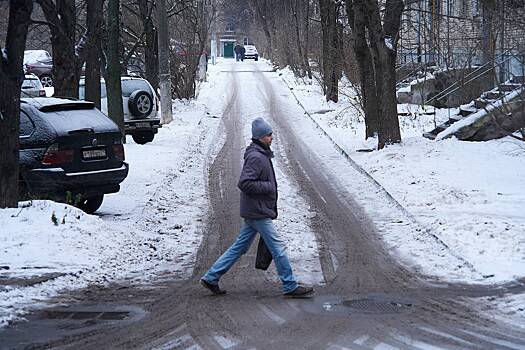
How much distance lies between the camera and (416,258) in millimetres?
9789

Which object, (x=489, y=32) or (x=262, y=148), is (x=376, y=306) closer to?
(x=262, y=148)

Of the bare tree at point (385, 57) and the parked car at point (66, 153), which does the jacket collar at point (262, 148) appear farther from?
the bare tree at point (385, 57)

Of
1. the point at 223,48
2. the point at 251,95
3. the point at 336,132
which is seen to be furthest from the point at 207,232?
the point at 223,48

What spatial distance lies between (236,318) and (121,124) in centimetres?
1450

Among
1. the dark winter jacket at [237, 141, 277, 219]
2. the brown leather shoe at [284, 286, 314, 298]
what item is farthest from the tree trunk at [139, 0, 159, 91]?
the brown leather shoe at [284, 286, 314, 298]

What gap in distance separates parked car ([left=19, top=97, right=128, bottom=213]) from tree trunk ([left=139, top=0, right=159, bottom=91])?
17250mm

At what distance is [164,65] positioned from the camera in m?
27.1

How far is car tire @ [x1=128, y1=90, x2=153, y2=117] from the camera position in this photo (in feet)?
76.3

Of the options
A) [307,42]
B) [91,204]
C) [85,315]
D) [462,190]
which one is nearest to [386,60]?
[462,190]

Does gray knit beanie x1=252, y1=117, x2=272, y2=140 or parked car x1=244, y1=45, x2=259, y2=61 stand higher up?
parked car x1=244, y1=45, x2=259, y2=61

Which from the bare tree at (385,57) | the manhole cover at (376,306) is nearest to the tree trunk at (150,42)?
the bare tree at (385,57)

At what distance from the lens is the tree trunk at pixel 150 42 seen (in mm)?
29500

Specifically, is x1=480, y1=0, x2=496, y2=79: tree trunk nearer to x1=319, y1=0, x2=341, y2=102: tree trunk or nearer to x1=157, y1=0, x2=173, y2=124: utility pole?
x1=157, y1=0, x2=173, y2=124: utility pole

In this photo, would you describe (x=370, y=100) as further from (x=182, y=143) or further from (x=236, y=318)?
(x=236, y=318)
